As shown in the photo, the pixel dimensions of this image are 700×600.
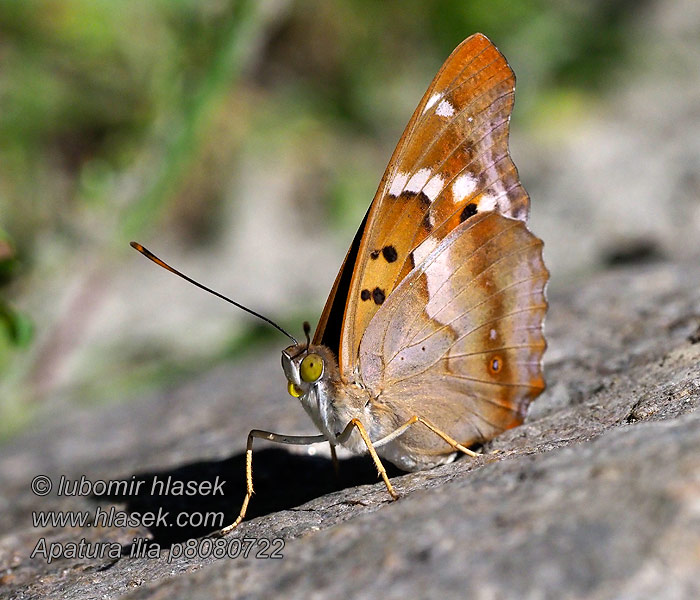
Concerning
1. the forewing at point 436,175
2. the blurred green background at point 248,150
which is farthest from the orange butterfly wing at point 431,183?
the blurred green background at point 248,150

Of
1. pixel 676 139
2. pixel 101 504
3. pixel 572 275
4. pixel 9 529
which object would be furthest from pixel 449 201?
pixel 676 139

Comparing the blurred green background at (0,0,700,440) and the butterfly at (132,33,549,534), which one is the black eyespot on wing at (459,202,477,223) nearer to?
the butterfly at (132,33,549,534)

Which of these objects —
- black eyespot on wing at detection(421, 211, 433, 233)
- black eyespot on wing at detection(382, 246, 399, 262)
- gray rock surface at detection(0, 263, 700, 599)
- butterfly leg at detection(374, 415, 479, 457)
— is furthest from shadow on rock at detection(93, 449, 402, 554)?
black eyespot on wing at detection(421, 211, 433, 233)

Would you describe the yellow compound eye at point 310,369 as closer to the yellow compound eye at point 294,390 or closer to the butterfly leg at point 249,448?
the yellow compound eye at point 294,390

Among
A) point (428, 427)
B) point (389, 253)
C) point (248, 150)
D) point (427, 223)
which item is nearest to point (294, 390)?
point (428, 427)

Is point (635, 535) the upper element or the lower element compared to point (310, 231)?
lower

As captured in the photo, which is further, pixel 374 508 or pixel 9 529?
pixel 9 529

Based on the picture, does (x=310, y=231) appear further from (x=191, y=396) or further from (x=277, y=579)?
(x=277, y=579)
